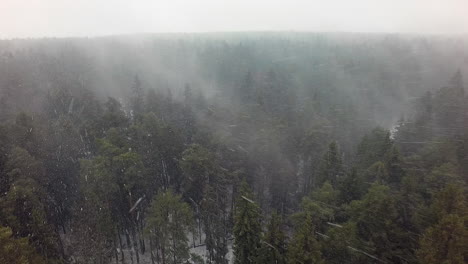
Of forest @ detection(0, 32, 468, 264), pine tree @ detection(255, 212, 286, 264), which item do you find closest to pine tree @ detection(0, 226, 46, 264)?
forest @ detection(0, 32, 468, 264)

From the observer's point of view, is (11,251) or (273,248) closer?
(11,251)

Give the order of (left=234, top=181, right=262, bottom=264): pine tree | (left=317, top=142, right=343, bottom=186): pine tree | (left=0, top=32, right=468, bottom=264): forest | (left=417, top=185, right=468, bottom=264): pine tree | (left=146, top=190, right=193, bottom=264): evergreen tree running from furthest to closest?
(left=317, top=142, right=343, bottom=186): pine tree → (left=146, top=190, right=193, bottom=264): evergreen tree → (left=234, top=181, right=262, bottom=264): pine tree → (left=0, top=32, right=468, bottom=264): forest → (left=417, top=185, right=468, bottom=264): pine tree

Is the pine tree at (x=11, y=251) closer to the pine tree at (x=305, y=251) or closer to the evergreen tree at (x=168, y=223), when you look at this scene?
the evergreen tree at (x=168, y=223)

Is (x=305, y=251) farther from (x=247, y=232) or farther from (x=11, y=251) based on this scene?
(x=11, y=251)

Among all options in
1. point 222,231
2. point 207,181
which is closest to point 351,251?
point 222,231

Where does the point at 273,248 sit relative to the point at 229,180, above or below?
above

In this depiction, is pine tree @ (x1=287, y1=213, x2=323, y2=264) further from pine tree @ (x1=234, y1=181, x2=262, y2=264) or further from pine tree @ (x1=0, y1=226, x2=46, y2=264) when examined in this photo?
pine tree @ (x1=0, y1=226, x2=46, y2=264)

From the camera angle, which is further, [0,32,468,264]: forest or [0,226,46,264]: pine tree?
[0,32,468,264]: forest

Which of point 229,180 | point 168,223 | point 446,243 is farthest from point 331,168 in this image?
point 168,223
